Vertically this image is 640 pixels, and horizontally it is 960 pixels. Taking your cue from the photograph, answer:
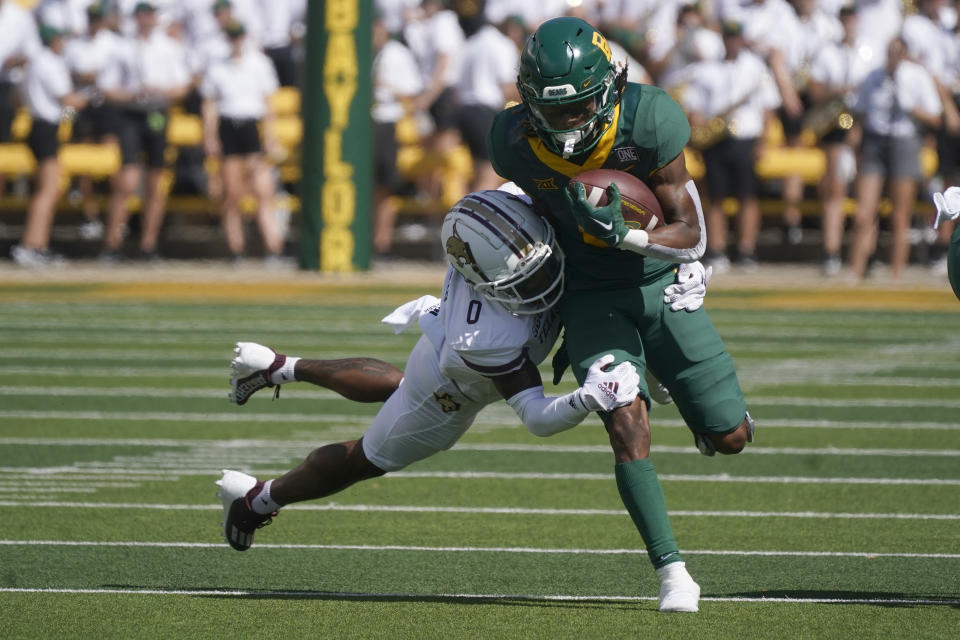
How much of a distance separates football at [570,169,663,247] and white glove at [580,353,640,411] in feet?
1.24

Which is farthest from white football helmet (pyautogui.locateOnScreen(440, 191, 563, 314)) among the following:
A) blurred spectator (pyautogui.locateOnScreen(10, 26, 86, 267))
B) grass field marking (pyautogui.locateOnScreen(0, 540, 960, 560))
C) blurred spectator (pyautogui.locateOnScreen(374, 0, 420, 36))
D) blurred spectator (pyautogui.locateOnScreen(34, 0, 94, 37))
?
blurred spectator (pyautogui.locateOnScreen(34, 0, 94, 37))

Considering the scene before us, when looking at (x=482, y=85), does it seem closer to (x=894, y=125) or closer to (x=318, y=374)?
(x=894, y=125)

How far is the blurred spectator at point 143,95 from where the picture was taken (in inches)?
580

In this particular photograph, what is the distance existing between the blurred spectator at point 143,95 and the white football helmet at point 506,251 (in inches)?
395

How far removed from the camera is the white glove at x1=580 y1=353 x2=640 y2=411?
479cm

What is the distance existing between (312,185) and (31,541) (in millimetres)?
8665

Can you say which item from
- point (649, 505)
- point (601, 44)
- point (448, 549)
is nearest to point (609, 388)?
point (649, 505)

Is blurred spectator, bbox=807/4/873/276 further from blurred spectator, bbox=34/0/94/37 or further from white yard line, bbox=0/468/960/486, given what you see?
white yard line, bbox=0/468/960/486

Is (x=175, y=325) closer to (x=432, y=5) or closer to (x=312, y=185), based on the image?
(x=312, y=185)

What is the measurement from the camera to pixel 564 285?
5.16m

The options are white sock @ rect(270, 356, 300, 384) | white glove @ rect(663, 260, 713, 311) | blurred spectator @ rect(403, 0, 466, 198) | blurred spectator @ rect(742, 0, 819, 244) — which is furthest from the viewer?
blurred spectator @ rect(403, 0, 466, 198)

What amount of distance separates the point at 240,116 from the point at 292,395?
5310mm

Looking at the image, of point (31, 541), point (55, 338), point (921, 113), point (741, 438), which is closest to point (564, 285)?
point (741, 438)

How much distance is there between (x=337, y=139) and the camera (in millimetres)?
14234
